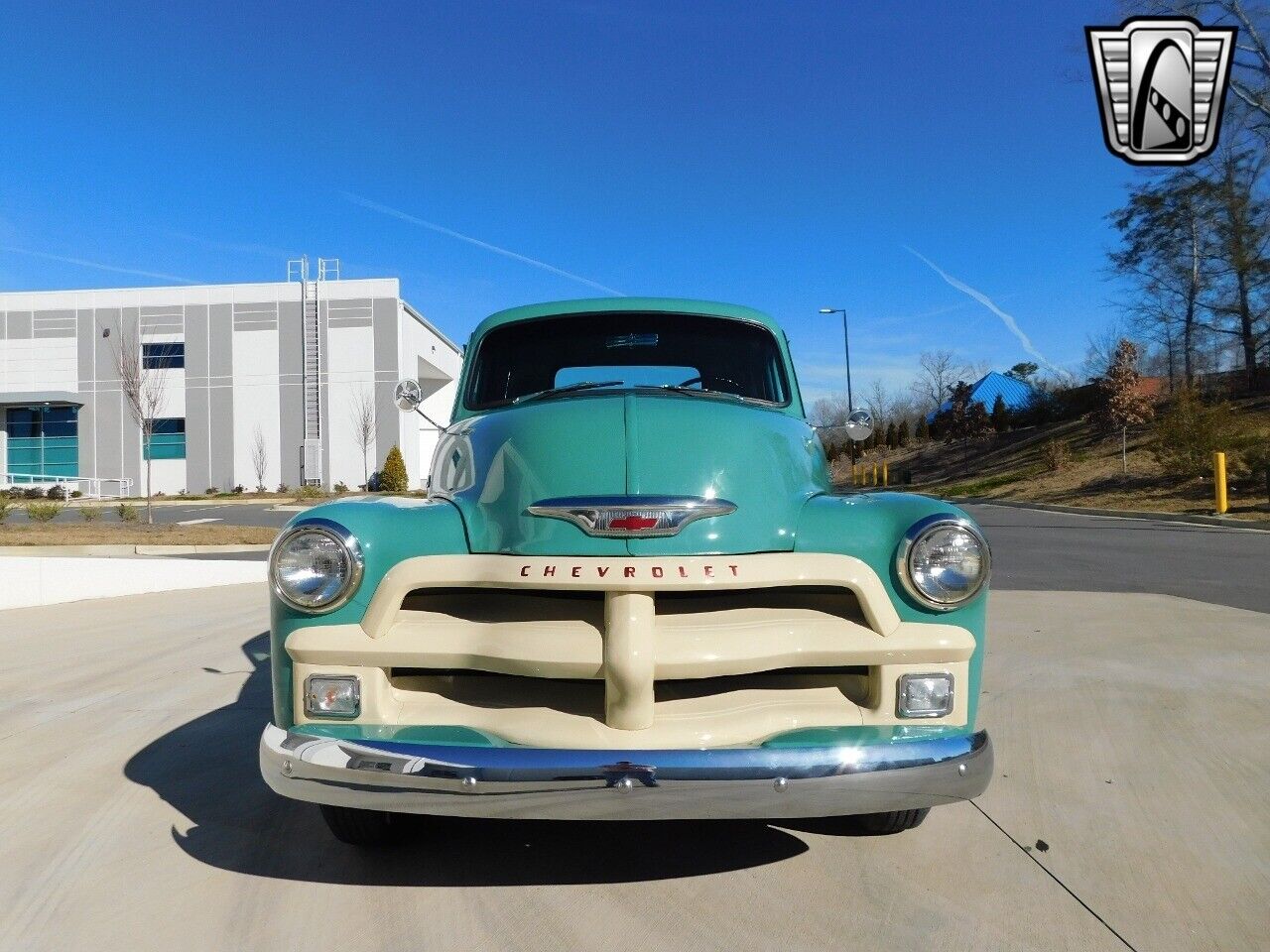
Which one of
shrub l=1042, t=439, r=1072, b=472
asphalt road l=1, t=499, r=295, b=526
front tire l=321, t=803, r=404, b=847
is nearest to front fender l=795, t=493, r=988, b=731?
front tire l=321, t=803, r=404, b=847

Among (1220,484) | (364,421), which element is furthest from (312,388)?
(1220,484)

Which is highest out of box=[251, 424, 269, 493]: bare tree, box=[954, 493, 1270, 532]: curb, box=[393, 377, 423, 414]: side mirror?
box=[251, 424, 269, 493]: bare tree

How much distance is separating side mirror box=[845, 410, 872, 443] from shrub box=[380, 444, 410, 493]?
2863 cm

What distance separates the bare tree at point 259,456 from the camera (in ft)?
118

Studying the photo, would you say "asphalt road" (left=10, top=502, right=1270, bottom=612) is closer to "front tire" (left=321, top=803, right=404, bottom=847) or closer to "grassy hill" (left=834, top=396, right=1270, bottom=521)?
"grassy hill" (left=834, top=396, right=1270, bottom=521)

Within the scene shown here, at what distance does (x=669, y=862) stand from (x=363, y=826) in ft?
3.03

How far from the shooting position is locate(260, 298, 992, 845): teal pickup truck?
6.58ft

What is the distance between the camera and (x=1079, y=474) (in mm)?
25562

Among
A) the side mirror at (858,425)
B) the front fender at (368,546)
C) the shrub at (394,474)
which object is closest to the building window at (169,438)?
the shrub at (394,474)

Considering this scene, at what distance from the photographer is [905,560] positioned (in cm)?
230

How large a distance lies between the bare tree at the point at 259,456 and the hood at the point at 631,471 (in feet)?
119

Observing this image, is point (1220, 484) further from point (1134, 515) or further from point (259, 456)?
point (259, 456)

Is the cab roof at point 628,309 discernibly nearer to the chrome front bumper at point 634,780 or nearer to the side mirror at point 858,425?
the side mirror at point 858,425

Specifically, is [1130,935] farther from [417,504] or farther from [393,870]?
[417,504]
